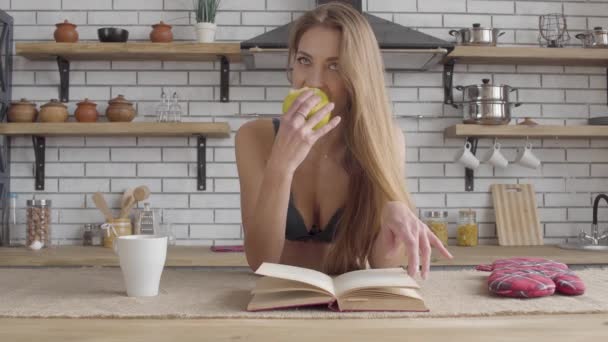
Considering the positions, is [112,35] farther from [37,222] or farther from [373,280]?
[373,280]

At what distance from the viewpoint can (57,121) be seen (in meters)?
3.32

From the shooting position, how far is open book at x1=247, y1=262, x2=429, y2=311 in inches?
40.4

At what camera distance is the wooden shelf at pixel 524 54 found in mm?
3303

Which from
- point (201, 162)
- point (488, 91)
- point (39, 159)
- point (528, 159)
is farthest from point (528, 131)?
point (39, 159)

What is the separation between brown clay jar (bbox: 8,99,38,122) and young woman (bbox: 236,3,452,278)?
1.98 meters

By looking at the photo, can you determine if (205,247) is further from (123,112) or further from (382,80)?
(382,80)

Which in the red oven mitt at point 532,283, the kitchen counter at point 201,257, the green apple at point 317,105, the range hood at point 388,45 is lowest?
the kitchen counter at point 201,257

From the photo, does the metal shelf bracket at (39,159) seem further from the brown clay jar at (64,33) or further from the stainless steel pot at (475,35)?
the stainless steel pot at (475,35)

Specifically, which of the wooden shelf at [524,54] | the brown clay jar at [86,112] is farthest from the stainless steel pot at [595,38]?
the brown clay jar at [86,112]

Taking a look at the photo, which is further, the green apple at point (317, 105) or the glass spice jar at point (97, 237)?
the glass spice jar at point (97, 237)

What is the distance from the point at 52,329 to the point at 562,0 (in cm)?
353

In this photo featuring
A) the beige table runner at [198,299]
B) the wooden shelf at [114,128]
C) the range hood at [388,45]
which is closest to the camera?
the beige table runner at [198,299]

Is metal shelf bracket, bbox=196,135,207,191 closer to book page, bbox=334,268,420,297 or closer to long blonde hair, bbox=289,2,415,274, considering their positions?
long blonde hair, bbox=289,2,415,274

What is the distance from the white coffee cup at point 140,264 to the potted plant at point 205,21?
2.34 m
